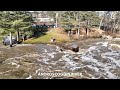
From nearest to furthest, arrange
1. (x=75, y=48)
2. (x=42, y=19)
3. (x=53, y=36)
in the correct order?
(x=42, y=19), (x=53, y=36), (x=75, y=48)

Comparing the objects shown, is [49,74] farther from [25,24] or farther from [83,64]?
[25,24]

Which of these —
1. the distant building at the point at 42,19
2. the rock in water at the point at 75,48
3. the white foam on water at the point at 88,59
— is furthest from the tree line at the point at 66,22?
the white foam on water at the point at 88,59

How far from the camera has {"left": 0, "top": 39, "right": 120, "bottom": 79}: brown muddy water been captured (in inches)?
212

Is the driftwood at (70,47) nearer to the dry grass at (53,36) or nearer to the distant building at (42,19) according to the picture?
the dry grass at (53,36)

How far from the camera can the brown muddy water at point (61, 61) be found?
5379 mm

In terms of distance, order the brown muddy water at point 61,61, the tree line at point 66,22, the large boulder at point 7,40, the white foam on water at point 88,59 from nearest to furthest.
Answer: the brown muddy water at point 61,61 < the tree line at point 66,22 < the white foam on water at point 88,59 < the large boulder at point 7,40

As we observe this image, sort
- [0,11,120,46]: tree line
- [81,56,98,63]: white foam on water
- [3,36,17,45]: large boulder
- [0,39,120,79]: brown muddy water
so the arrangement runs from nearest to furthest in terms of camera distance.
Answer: [0,39,120,79]: brown muddy water, [0,11,120,46]: tree line, [81,56,98,63]: white foam on water, [3,36,17,45]: large boulder

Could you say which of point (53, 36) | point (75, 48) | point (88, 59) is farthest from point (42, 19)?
point (88, 59)

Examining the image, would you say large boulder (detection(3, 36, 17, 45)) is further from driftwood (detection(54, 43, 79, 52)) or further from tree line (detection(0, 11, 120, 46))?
driftwood (detection(54, 43, 79, 52))

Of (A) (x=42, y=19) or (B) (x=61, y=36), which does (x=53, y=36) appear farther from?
(A) (x=42, y=19)

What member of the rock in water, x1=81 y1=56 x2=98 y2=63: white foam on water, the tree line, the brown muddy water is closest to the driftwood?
the rock in water

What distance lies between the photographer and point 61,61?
19.5ft

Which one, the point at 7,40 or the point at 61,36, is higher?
the point at 61,36

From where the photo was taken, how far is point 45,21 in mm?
6160
